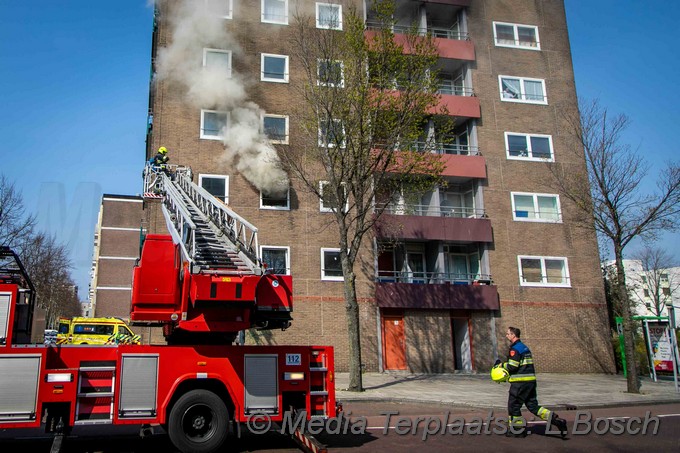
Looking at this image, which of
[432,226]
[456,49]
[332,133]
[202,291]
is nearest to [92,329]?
[332,133]

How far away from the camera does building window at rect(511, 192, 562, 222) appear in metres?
25.3

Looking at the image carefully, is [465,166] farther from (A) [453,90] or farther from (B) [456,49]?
(B) [456,49]

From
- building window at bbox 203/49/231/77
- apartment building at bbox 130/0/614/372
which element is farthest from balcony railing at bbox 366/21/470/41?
building window at bbox 203/49/231/77

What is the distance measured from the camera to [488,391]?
16797mm

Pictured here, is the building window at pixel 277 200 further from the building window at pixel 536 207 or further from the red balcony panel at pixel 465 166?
the building window at pixel 536 207

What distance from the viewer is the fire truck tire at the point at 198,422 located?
7.38 meters

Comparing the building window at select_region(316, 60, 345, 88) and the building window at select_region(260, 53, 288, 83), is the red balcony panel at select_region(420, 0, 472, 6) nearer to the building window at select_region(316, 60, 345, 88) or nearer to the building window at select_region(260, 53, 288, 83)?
the building window at select_region(260, 53, 288, 83)

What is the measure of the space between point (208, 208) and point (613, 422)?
9.76m

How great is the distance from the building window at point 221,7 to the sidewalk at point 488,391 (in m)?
16.7

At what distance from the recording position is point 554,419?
8.81m

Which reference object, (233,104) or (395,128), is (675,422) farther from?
(233,104)

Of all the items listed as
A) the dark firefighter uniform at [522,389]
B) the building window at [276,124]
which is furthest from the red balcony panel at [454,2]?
the dark firefighter uniform at [522,389]

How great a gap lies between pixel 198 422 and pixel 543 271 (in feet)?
68.2

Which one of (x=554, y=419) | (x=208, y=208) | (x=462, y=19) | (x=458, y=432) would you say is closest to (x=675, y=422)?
(x=554, y=419)
